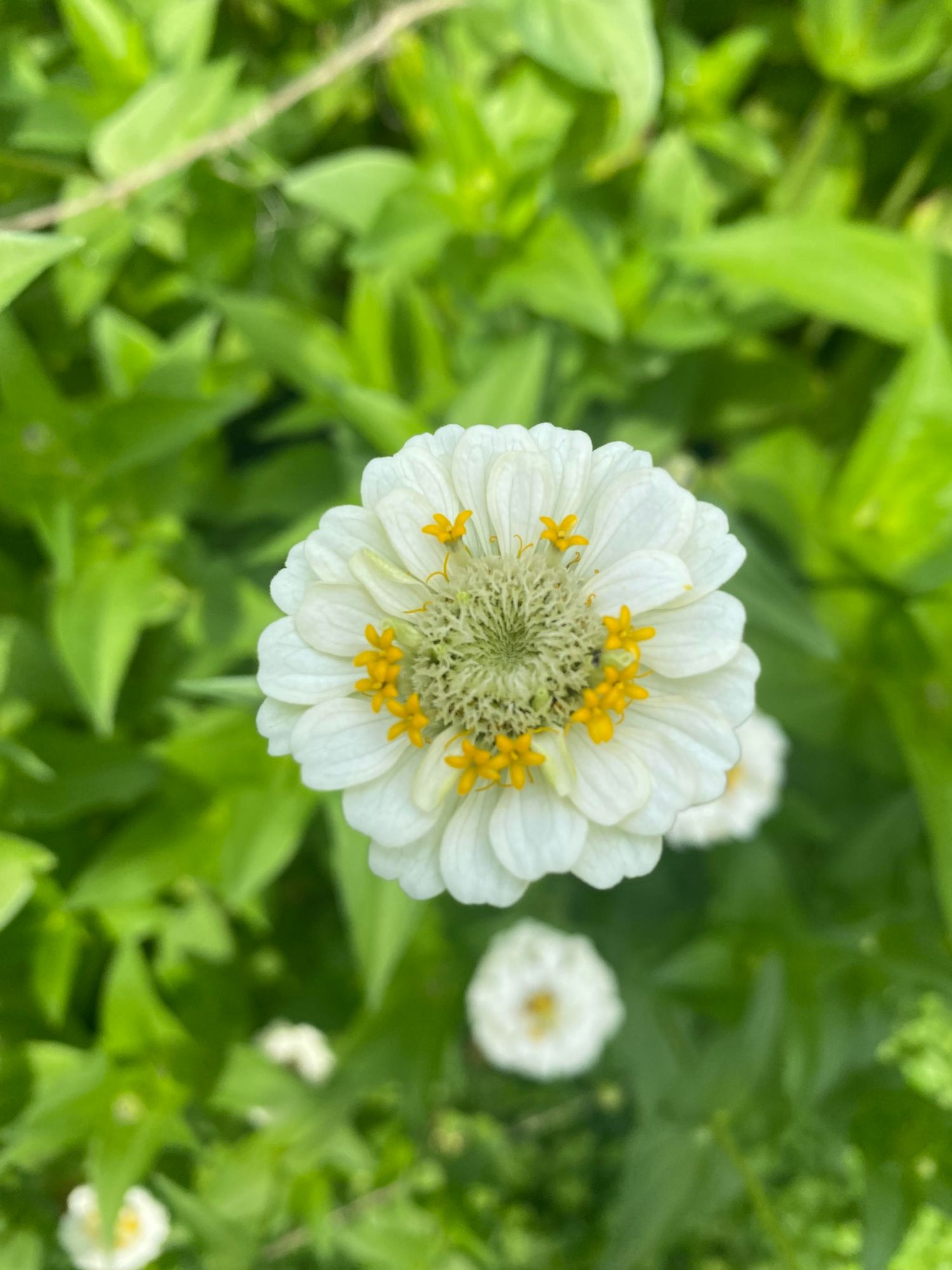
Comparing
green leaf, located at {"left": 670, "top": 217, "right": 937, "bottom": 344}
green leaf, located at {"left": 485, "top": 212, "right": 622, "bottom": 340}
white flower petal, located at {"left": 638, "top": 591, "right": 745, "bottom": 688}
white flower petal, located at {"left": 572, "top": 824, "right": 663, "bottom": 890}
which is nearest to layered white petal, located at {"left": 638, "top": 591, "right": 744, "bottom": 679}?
white flower petal, located at {"left": 638, "top": 591, "right": 745, "bottom": 688}

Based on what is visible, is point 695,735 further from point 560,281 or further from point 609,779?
point 560,281

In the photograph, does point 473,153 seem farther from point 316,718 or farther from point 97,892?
point 97,892

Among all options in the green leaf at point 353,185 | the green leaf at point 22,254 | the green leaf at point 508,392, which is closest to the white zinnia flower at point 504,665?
the green leaf at point 22,254

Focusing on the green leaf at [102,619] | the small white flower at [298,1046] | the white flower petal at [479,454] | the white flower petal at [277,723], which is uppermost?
the white flower petal at [479,454]

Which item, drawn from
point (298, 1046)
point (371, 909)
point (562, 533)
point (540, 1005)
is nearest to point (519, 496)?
point (562, 533)

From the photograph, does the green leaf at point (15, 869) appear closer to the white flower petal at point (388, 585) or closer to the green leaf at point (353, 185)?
the white flower petal at point (388, 585)

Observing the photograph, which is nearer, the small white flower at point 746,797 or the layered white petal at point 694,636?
the layered white petal at point 694,636

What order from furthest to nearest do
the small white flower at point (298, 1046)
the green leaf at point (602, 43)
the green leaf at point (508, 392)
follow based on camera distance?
the small white flower at point (298, 1046)
the green leaf at point (602, 43)
the green leaf at point (508, 392)

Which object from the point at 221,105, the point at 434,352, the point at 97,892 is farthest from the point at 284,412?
the point at 97,892
